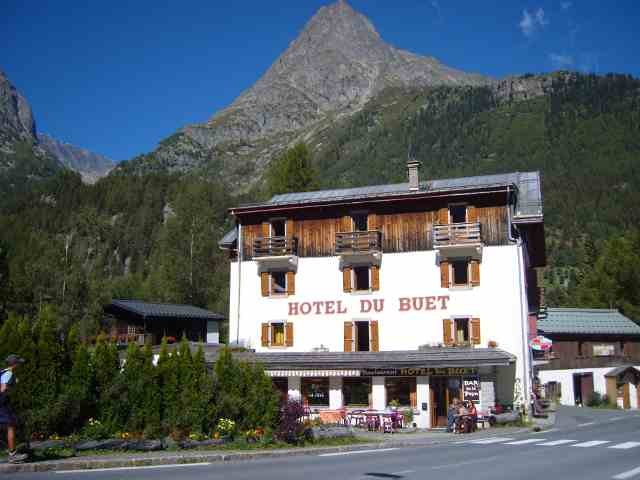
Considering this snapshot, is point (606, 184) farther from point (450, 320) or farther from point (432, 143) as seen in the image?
point (450, 320)

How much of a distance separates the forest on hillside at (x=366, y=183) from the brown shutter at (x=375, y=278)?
73.4 feet

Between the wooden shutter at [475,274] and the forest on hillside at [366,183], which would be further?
the forest on hillside at [366,183]

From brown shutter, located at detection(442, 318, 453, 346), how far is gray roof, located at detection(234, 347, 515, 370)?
104 centimetres

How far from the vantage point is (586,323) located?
57594mm

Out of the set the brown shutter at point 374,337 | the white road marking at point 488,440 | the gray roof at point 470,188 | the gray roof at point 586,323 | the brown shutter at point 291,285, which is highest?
the gray roof at point 470,188

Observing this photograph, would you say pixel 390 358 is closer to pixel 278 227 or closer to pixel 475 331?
pixel 475 331

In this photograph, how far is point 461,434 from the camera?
27.4 meters

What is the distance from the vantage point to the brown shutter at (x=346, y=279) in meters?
38.2

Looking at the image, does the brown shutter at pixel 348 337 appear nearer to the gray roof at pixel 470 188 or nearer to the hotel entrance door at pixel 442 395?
the hotel entrance door at pixel 442 395

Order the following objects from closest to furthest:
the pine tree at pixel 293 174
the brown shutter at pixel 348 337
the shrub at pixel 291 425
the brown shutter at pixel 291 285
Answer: the shrub at pixel 291 425, the brown shutter at pixel 348 337, the brown shutter at pixel 291 285, the pine tree at pixel 293 174

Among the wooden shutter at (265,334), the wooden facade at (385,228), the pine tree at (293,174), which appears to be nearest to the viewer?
the wooden facade at (385,228)

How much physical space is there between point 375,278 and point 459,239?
5277 mm

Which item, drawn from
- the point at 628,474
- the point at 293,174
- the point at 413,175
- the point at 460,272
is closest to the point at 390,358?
the point at 460,272

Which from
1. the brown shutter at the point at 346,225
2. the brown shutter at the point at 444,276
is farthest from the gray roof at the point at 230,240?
the brown shutter at the point at 444,276
